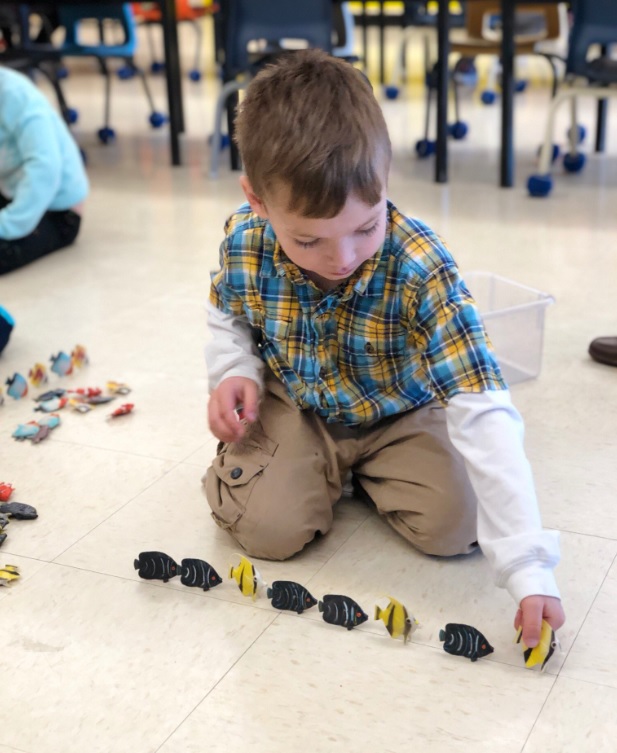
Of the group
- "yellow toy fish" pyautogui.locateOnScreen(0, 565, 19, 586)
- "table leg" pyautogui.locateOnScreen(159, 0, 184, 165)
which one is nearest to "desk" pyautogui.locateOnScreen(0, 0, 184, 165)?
"table leg" pyautogui.locateOnScreen(159, 0, 184, 165)

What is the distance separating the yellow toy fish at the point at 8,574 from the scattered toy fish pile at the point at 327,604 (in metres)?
0.15

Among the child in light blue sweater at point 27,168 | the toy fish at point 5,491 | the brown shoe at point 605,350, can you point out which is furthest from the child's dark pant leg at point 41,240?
the brown shoe at point 605,350

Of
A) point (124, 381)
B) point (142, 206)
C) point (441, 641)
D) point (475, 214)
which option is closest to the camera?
point (441, 641)

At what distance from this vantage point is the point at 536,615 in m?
1.05

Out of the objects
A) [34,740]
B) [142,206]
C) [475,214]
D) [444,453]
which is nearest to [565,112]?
[475,214]

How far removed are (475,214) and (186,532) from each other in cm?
183

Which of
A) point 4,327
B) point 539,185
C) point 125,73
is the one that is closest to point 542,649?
point 4,327

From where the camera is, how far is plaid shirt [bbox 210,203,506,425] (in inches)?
45.6

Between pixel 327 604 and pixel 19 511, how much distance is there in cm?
49

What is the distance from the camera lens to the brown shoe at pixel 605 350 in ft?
6.12

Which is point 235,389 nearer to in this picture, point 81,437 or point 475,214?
point 81,437

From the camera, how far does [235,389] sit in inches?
50.8

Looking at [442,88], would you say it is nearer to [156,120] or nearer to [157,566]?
[156,120]

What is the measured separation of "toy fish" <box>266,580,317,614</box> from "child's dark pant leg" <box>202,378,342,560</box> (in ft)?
0.30
